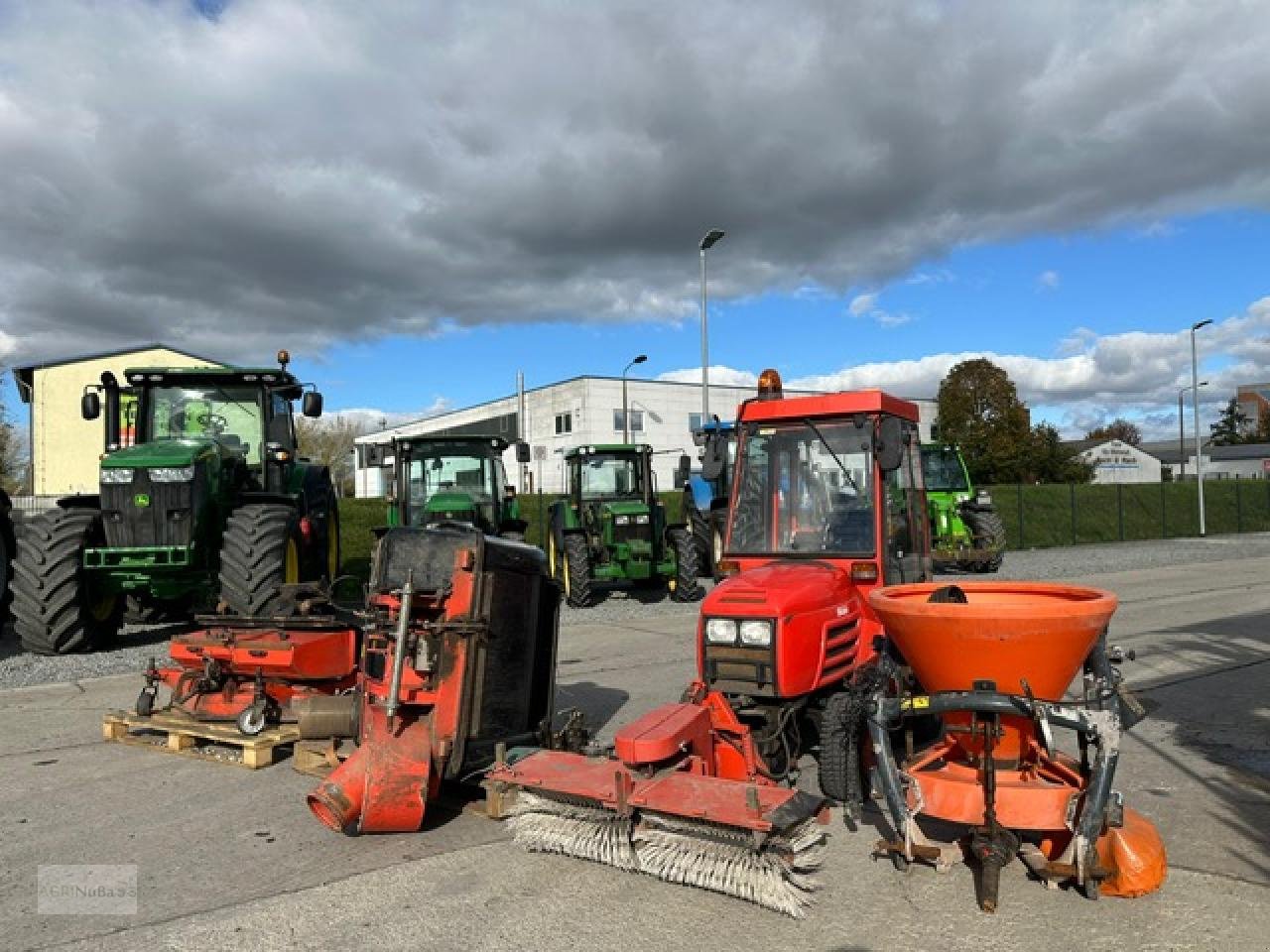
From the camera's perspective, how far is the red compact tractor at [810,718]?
3.57 m

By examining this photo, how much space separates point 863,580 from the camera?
A: 5512mm

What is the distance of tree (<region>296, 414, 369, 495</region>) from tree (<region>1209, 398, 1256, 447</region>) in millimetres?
82598

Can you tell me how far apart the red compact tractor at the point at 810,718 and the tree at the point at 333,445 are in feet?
165

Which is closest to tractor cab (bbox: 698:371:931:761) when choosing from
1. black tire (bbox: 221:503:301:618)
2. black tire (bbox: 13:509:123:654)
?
black tire (bbox: 221:503:301:618)

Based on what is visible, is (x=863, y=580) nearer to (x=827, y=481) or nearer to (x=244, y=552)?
(x=827, y=481)

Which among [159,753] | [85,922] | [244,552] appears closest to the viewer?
[85,922]

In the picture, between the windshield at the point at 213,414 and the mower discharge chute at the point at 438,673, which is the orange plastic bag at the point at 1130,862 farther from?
the windshield at the point at 213,414

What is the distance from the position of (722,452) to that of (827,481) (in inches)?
32.5

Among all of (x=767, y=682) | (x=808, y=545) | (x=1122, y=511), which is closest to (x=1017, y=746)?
(x=767, y=682)

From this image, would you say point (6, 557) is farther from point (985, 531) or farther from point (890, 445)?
point (985, 531)

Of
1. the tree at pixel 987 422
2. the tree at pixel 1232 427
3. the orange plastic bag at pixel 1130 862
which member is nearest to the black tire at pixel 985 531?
the orange plastic bag at pixel 1130 862

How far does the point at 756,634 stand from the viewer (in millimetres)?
4812

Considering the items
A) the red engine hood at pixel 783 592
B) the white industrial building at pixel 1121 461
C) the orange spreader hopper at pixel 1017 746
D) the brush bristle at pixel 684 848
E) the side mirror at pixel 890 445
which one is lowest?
the brush bristle at pixel 684 848

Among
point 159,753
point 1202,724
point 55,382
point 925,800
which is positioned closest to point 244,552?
point 159,753
